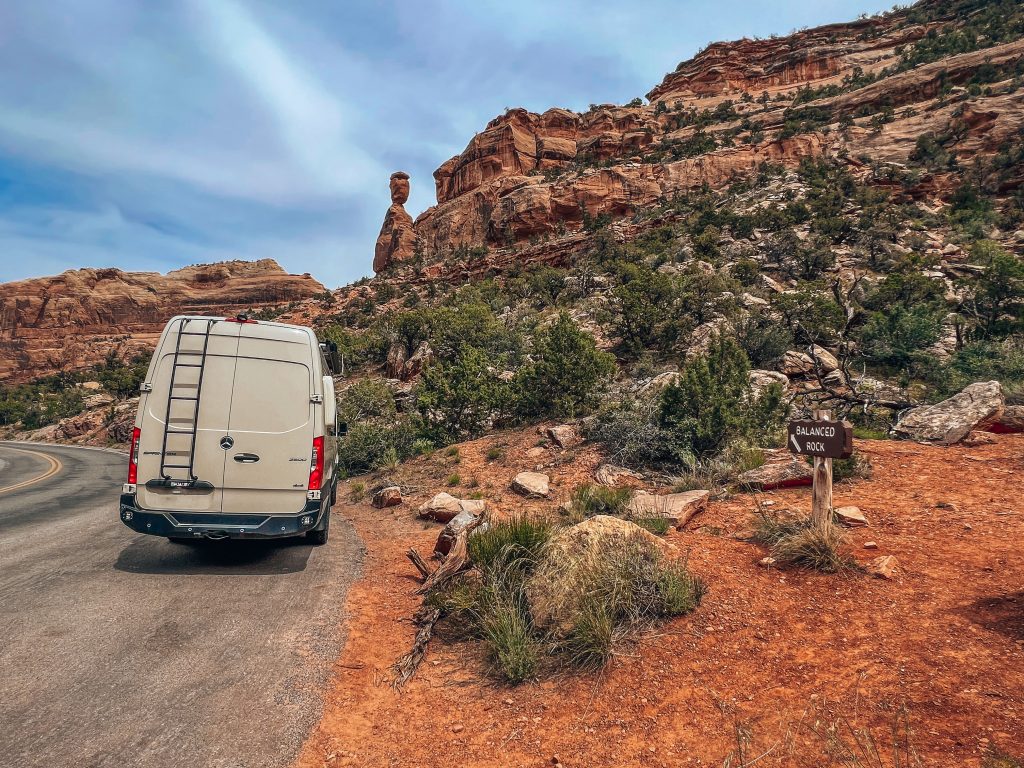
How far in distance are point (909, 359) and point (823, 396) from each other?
5.26 m

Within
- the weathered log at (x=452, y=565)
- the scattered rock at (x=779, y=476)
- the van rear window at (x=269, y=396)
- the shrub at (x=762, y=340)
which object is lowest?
the weathered log at (x=452, y=565)

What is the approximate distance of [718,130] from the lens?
5894 centimetres

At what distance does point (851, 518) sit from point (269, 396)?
22.5ft

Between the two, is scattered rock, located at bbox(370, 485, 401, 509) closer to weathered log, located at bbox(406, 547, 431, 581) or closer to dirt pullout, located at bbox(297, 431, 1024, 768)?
weathered log, located at bbox(406, 547, 431, 581)

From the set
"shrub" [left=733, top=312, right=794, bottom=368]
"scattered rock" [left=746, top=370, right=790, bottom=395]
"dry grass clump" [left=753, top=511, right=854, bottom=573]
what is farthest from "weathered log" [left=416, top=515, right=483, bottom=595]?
"shrub" [left=733, top=312, right=794, bottom=368]

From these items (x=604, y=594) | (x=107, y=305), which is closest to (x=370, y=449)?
(x=604, y=594)

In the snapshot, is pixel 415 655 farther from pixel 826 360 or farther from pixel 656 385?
pixel 826 360

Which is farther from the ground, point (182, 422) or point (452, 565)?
point (182, 422)

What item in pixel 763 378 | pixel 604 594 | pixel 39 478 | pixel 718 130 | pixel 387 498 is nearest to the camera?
pixel 604 594

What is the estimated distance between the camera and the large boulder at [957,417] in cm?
867

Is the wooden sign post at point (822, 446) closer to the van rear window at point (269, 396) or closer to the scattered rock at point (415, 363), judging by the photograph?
the van rear window at point (269, 396)

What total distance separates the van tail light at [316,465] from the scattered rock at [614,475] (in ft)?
17.3

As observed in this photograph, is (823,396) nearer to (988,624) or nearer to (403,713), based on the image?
(988,624)

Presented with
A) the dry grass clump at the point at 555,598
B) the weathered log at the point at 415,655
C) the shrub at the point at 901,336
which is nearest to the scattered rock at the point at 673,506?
the dry grass clump at the point at 555,598
